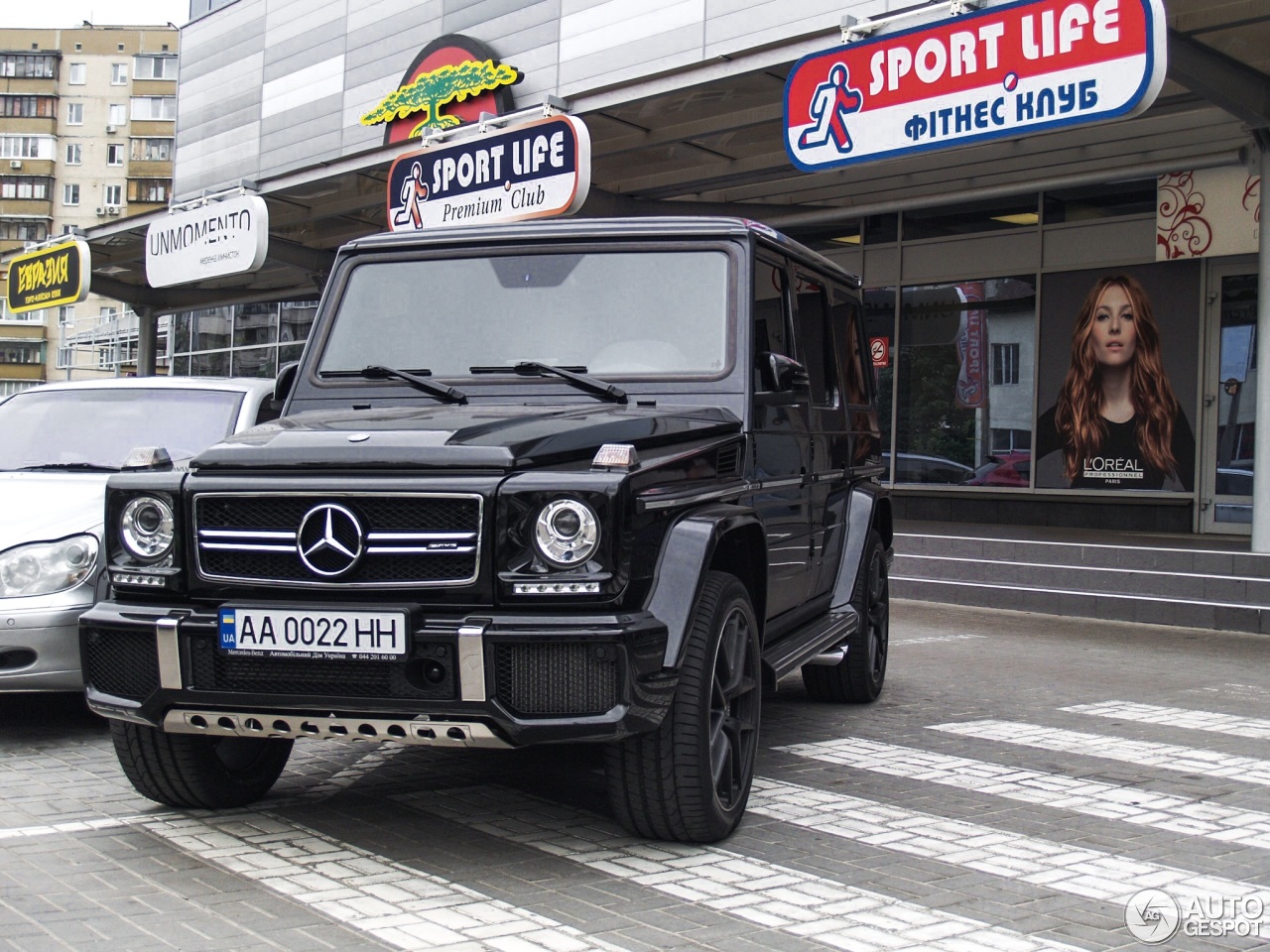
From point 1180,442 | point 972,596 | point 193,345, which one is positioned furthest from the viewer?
point 193,345

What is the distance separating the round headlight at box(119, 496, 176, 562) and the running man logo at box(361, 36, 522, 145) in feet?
48.7

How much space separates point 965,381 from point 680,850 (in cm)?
1506

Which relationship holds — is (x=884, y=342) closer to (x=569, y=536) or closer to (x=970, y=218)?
(x=970, y=218)

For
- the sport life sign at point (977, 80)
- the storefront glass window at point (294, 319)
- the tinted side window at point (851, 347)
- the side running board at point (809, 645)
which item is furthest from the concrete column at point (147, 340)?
the side running board at point (809, 645)

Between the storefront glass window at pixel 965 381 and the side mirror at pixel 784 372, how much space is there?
1328 centimetres

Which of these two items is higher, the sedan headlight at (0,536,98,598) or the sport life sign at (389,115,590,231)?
the sport life sign at (389,115,590,231)

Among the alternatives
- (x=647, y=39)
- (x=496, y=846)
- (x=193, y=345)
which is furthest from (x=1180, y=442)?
(x=193, y=345)

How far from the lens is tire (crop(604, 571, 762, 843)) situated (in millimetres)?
4285

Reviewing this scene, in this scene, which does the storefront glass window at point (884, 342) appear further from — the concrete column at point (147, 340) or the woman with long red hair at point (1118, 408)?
the concrete column at point (147, 340)

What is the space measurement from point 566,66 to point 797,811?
14724 millimetres

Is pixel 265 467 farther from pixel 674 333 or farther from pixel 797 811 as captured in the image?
pixel 797 811

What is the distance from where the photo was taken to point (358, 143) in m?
22.3

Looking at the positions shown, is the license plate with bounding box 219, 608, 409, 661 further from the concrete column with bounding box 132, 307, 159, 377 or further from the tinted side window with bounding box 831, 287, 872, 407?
the concrete column with bounding box 132, 307, 159, 377

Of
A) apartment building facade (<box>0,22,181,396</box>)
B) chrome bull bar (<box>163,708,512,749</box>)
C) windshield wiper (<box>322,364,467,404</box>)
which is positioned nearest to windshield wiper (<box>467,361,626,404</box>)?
windshield wiper (<box>322,364,467,404</box>)
